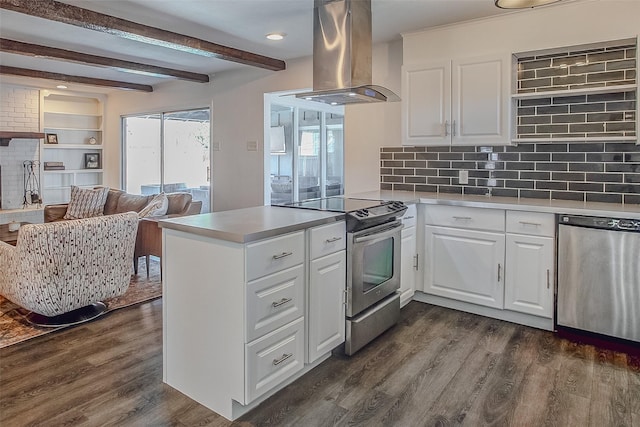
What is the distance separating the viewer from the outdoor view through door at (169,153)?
6.76 m

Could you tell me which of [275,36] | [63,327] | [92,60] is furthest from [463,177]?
[92,60]

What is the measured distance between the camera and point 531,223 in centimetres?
312

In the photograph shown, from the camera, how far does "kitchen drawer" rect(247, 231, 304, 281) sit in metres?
2.04

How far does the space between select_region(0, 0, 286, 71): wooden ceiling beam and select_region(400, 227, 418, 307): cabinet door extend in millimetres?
2592

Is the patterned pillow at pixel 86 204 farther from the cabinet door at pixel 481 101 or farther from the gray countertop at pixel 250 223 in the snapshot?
the cabinet door at pixel 481 101

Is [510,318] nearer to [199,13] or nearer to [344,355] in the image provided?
[344,355]

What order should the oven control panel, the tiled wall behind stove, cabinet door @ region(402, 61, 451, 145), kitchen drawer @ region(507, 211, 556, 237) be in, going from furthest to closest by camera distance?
cabinet door @ region(402, 61, 451, 145), the tiled wall behind stove, kitchen drawer @ region(507, 211, 556, 237), the oven control panel

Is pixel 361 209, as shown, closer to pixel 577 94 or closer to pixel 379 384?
pixel 379 384

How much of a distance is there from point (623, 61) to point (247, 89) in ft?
13.3

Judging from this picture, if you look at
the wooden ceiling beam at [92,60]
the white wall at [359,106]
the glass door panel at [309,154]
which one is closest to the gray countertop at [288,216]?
the white wall at [359,106]

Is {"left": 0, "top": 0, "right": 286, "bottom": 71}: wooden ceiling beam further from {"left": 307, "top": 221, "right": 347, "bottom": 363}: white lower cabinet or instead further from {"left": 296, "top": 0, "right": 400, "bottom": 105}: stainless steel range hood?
{"left": 307, "top": 221, "right": 347, "bottom": 363}: white lower cabinet

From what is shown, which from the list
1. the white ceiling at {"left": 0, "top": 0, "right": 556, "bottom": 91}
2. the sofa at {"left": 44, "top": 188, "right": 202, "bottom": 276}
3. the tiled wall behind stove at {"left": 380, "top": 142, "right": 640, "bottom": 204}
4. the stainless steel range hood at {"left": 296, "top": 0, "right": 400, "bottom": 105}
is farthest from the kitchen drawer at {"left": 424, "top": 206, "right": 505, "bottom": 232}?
the sofa at {"left": 44, "top": 188, "right": 202, "bottom": 276}

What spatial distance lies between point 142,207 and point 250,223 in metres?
3.54

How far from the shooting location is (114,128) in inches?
305
